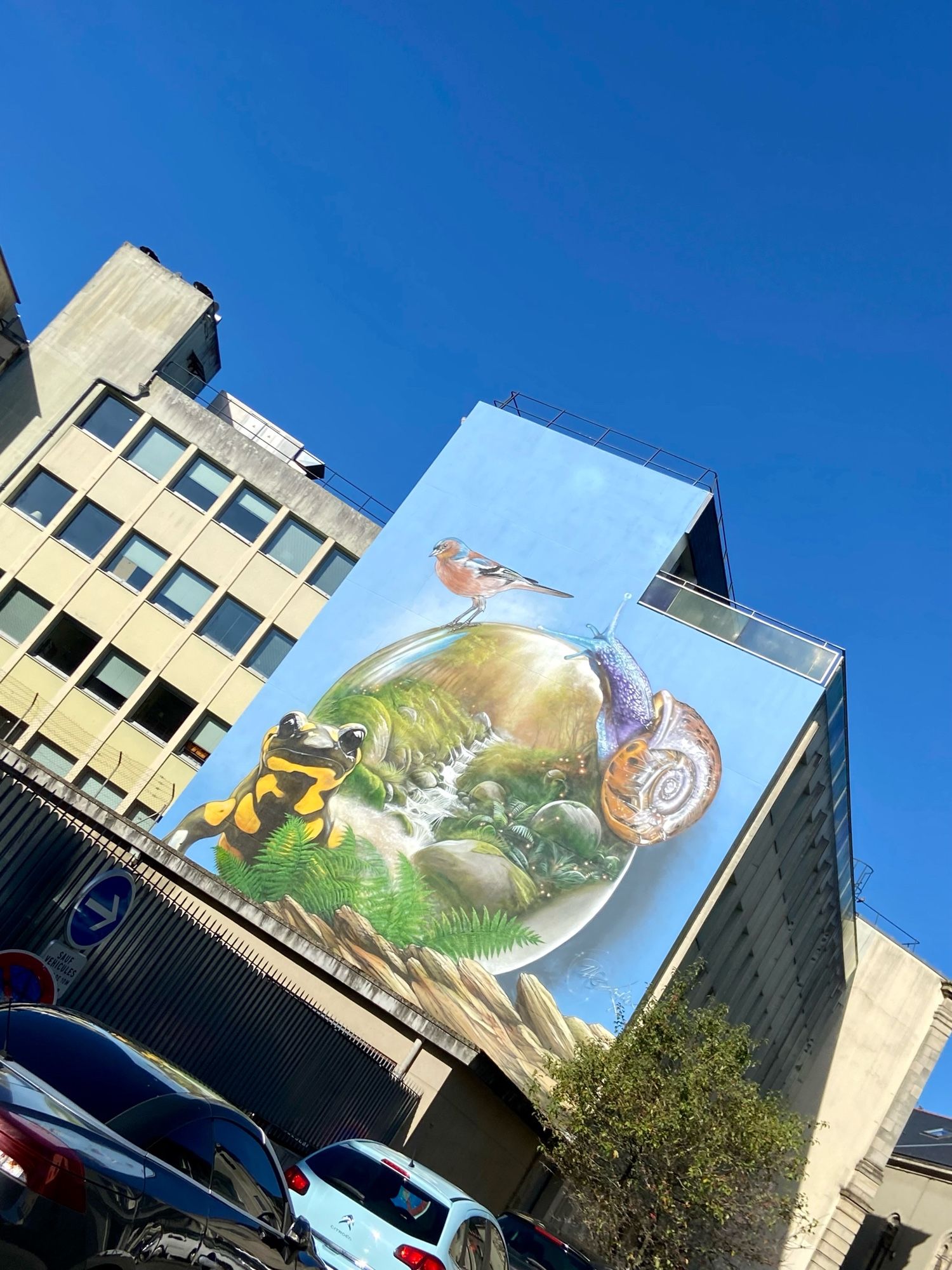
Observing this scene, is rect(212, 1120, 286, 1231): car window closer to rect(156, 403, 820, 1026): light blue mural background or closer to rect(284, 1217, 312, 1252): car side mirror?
rect(284, 1217, 312, 1252): car side mirror

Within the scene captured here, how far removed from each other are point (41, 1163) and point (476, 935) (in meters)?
23.1

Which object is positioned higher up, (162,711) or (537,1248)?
(162,711)

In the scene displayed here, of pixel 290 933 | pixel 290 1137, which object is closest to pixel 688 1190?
pixel 290 1137

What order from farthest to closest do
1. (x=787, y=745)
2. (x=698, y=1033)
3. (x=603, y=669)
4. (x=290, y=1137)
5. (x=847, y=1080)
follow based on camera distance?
1. (x=847, y=1080)
2. (x=603, y=669)
3. (x=787, y=745)
4. (x=698, y=1033)
5. (x=290, y=1137)

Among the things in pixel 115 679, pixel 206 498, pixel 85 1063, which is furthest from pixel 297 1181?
pixel 206 498

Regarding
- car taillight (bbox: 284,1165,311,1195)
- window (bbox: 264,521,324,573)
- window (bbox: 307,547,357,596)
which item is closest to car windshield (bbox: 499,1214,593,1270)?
car taillight (bbox: 284,1165,311,1195)

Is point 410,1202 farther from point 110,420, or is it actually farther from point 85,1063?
point 110,420

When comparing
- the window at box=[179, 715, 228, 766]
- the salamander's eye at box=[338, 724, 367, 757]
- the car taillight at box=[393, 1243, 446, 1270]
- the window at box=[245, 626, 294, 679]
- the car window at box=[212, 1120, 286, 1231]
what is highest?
the window at box=[245, 626, 294, 679]

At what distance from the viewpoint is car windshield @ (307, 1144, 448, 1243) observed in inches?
399

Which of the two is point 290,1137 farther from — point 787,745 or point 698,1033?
point 787,745

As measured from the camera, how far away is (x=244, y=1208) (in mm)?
7109

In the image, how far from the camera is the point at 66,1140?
5.18m

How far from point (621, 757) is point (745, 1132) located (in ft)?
35.8

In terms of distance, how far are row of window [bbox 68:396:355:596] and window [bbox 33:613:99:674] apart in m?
3.55
